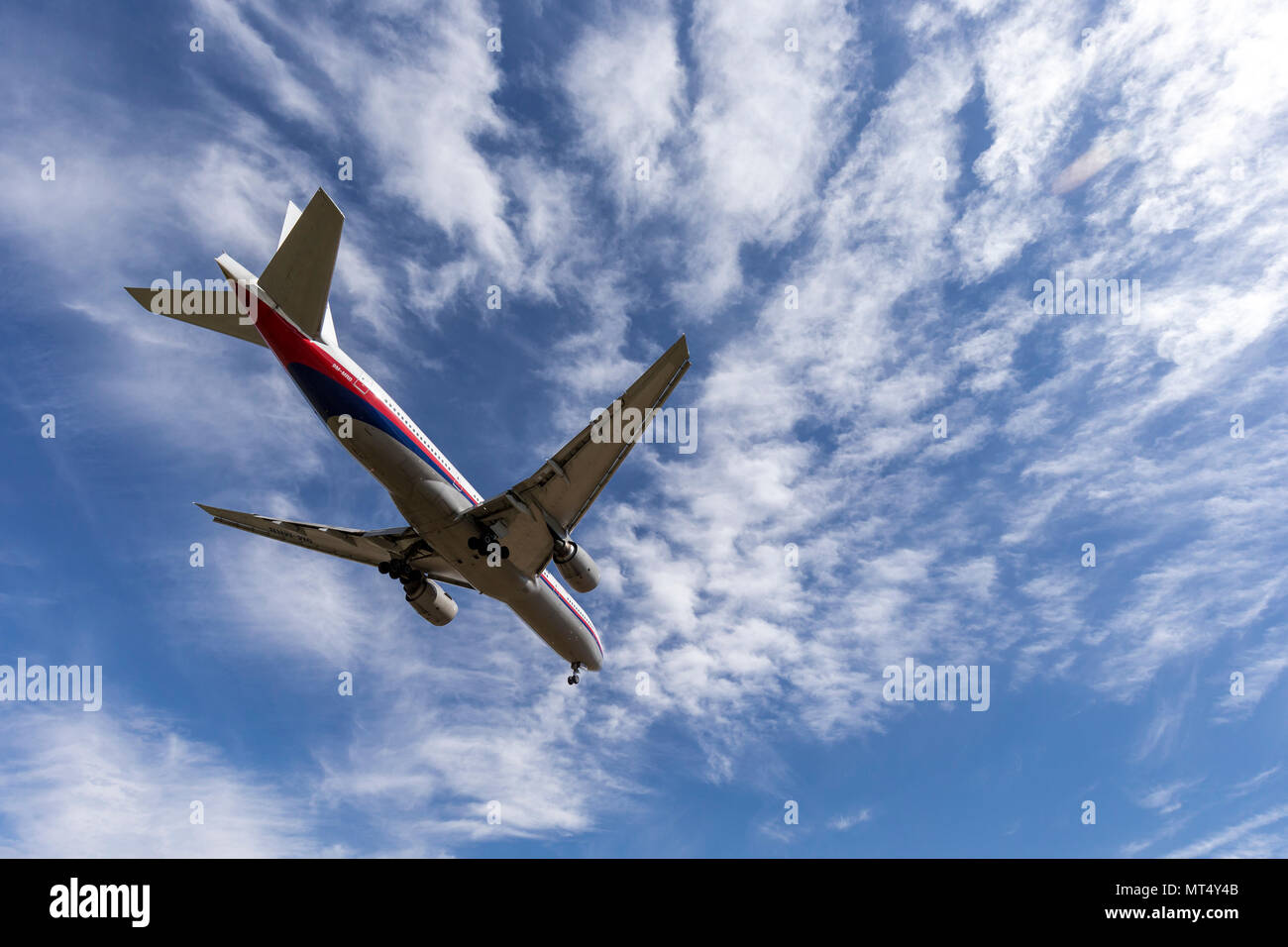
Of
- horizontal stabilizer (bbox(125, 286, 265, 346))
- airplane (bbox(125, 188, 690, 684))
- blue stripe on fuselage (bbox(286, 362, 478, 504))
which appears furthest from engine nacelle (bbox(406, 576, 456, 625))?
horizontal stabilizer (bbox(125, 286, 265, 346))

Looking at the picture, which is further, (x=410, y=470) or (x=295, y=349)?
(x=410, y=470)

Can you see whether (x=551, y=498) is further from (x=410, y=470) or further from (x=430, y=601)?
(x=430, y=601)

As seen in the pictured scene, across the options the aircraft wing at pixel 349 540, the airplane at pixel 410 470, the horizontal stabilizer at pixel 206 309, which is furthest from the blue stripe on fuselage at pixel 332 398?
the aircraft wing at pixel 349 540

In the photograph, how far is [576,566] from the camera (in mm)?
21125

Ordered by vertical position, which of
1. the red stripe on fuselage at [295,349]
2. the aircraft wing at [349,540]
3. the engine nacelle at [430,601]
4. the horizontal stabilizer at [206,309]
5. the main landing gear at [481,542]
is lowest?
the engine nacelle at [430,601]

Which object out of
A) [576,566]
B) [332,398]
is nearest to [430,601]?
Answer: [576,566]

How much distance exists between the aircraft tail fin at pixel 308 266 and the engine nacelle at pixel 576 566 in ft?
28.9

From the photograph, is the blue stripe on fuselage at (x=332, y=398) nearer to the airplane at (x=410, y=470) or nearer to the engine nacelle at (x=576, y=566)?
the airplane at (x=410, y=470)

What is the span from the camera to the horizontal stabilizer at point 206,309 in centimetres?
1722

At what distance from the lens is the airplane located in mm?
16719

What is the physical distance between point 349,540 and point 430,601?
3590 millimetres
